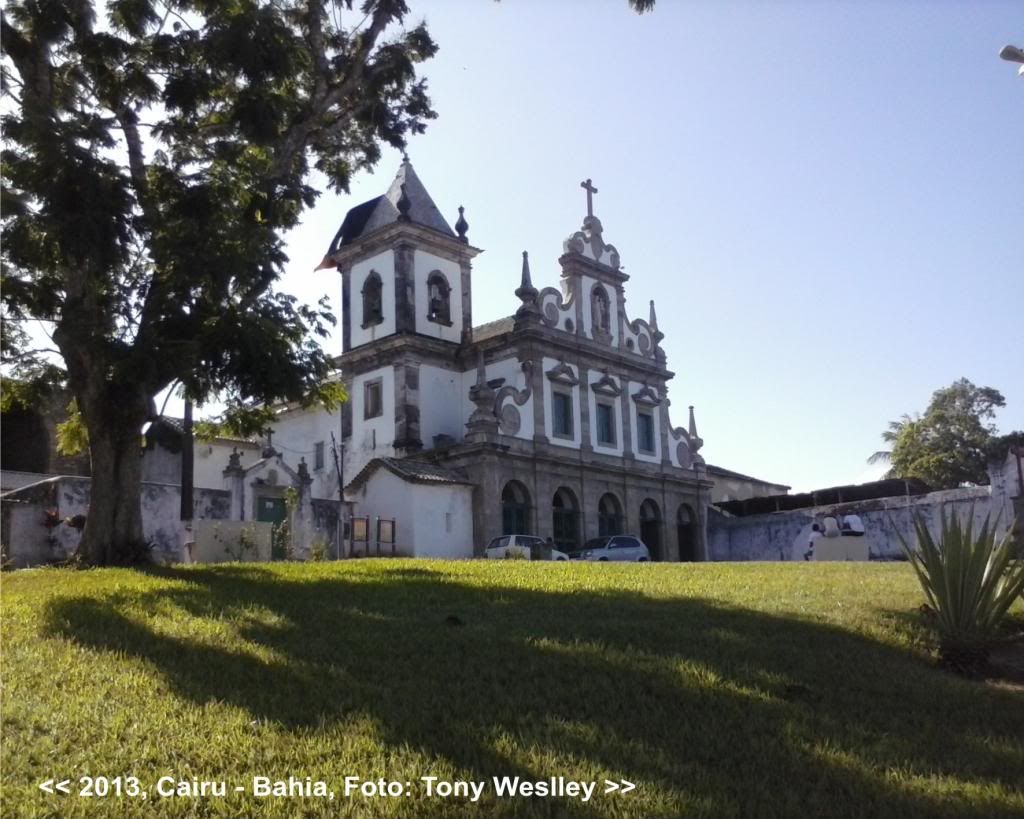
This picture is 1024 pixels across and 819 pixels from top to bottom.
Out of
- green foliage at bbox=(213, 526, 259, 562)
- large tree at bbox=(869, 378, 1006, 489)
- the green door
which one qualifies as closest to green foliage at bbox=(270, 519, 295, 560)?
the green door

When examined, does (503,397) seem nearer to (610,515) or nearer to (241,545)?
(610,515)

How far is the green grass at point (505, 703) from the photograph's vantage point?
221 inches

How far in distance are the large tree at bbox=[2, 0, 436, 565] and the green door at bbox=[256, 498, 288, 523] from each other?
13710mm

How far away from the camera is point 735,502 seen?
4638 centimetres

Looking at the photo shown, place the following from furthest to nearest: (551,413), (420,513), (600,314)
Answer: (600,314), (551,413), (420,513)

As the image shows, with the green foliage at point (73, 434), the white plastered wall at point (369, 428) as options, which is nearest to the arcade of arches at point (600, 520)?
the white plastered wall at point (369, 428)

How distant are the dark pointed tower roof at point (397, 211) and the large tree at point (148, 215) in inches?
947

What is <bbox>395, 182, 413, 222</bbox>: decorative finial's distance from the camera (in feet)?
129

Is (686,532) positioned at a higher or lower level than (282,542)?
higher

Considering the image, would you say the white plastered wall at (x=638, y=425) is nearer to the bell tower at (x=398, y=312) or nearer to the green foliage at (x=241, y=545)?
the bell tower at (x=398, y=312)

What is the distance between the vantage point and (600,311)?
139ft

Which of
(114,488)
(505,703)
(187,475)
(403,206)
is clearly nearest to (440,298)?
(403,206)

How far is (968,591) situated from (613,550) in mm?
24707

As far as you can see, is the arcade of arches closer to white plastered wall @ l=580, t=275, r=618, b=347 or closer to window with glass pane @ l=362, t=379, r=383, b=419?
window with glass pane @ l=362, t=379, r=383, b=419
